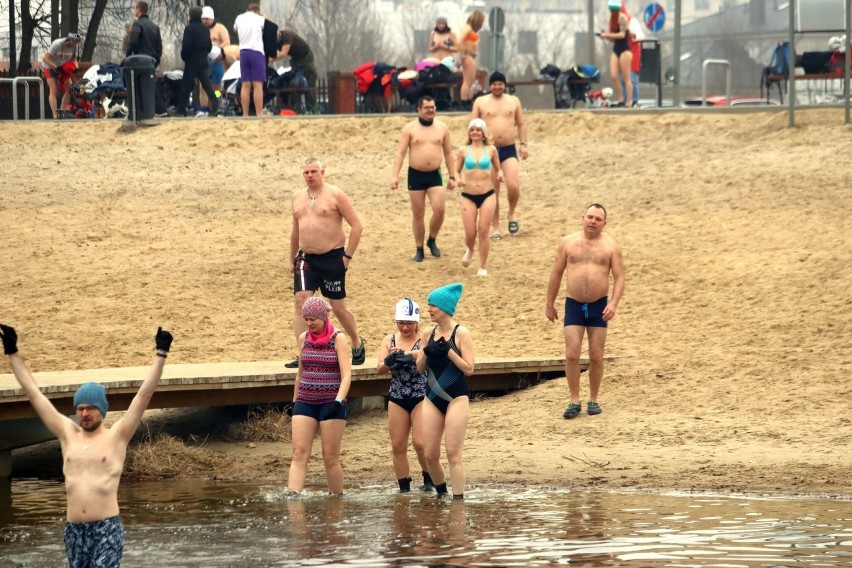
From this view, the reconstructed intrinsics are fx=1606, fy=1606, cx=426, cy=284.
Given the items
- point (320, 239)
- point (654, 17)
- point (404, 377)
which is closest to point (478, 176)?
point (320, 239)

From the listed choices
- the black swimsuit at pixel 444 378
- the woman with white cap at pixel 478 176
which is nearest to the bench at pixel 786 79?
the woman with white cap at pixel 478 176

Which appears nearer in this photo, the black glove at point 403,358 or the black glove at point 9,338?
the black glove at point 9,338

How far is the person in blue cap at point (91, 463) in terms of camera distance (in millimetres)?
7953

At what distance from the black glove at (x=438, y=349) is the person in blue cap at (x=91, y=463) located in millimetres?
3243

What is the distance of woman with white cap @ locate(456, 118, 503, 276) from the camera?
18141 millimetres

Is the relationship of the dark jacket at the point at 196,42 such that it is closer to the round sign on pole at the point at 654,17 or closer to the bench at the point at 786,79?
the bench at the point at 786,79

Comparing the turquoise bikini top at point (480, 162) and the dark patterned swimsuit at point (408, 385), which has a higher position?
the turquoise bikini top at point (480, 162)

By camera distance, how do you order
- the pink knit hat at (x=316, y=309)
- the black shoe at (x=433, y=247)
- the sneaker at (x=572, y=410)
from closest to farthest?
the pink knit hat at (x=316, y=309) < the sneaker at (x=572, y=410) < the black shoe at (x=433, y=247)

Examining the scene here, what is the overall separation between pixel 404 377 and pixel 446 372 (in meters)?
0.39

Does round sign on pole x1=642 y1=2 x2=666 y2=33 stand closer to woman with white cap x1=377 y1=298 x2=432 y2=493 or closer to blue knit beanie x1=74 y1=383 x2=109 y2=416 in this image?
woman with white cap x1=377 y1=298 x2=432 y2=493

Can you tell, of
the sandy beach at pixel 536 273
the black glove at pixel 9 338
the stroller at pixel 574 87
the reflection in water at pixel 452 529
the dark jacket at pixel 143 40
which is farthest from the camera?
the stroller at pixel 574 87

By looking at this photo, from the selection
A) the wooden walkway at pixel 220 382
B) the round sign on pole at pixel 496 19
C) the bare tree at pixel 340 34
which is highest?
the bare tree at pixel 340 34

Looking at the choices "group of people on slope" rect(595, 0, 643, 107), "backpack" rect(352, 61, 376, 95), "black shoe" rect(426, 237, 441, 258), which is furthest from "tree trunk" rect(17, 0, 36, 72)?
"black shoe" rect(426, 237, 441, 258)

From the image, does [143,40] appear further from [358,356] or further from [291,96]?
[358,356]
